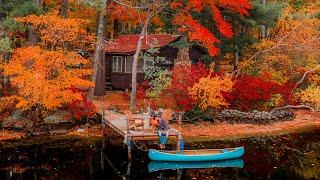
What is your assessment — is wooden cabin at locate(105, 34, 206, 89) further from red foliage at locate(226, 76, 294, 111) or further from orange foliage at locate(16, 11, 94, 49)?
orange foliage at locate(16, 11, 94, 49)

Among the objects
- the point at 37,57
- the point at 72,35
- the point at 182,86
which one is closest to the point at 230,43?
the point at 182,86

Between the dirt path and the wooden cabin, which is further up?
the wooden cabin

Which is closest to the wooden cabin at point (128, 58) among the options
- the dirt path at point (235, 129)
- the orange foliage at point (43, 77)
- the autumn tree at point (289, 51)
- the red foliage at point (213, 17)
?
the autumn tree at point (289, 51)

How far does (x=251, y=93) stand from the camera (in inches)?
1329

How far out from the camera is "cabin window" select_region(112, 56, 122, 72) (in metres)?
42.6

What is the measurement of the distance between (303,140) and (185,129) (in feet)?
25.7

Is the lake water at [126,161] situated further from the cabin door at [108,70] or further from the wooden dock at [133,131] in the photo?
the cabin door at [108,70]

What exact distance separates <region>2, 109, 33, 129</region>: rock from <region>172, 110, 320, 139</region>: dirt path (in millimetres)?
9906

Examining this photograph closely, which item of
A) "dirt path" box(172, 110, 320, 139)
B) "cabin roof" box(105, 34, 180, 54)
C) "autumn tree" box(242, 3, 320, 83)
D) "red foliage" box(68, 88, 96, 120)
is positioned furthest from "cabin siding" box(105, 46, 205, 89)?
"dirt path" box(172, 110, 320, 139)

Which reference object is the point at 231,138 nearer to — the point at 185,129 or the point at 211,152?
the point at 185,129

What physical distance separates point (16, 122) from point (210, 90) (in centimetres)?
1312

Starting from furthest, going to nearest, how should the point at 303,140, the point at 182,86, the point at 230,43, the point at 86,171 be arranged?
the point at 230,43 → the point at 182,86 → the point at 303,140 → the point at 86,171

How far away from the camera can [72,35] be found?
97.3 ft

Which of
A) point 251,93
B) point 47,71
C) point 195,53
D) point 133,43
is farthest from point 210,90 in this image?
point 133,43
